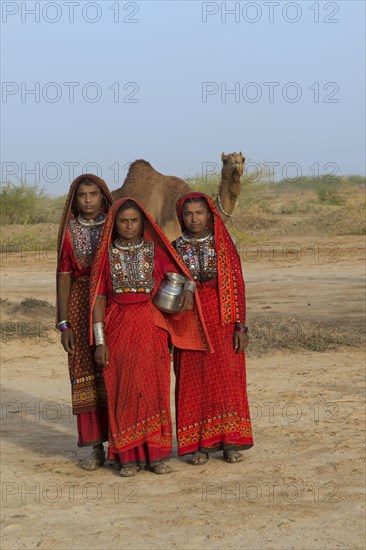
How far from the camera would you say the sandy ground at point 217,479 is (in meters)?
5.06

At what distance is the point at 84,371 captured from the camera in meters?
6.12

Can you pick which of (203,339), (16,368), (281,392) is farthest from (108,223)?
(16,368)

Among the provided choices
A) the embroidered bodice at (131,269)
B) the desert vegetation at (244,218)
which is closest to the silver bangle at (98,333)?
the embroidered bodice at (131,269)

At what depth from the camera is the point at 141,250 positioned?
19.3 feet

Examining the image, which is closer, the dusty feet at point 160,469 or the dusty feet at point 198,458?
the dusty feet at point 160,469

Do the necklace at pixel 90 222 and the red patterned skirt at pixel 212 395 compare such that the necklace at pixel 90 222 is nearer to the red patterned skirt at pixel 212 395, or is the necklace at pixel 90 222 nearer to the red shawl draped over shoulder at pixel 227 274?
the red shawl draped over shoulder at pixel 227 274

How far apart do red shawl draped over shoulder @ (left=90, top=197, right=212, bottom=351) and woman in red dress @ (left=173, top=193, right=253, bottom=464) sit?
8 cm

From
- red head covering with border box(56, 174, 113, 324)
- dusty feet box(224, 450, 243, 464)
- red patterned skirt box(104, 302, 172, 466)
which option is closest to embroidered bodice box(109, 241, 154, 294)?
red patterned skirt box(104, 302, 172, 466)

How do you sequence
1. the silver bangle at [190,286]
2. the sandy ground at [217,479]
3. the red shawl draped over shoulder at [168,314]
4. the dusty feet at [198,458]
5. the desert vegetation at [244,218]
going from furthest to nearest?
the desert vegetation at [244,218] < the dusty feet at [198,458] < the silver bangle at [190,286] < the red shawl draped over shoulder at [168,314] < the sandy ground at [217,479]

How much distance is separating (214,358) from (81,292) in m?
0.95

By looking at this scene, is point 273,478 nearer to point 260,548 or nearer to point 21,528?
point 260,548

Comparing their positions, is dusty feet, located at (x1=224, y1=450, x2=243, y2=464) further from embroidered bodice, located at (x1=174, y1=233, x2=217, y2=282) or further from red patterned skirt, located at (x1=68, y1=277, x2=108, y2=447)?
embroidered bodice, located at (x1=174, y1=233, x2=217, y2=282)

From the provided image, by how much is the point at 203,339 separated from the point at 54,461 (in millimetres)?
1439

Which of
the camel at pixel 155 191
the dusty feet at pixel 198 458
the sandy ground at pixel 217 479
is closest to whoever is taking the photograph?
the sandy ground at pixel 217 479
